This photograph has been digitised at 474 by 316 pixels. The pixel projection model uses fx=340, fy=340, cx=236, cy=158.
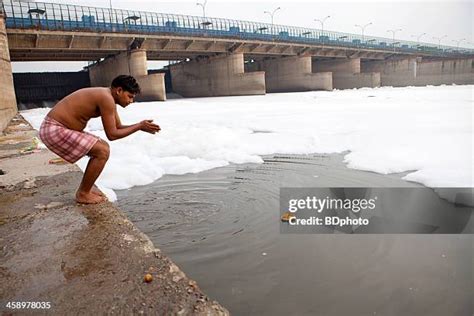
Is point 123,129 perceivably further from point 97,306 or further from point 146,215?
point 97,306

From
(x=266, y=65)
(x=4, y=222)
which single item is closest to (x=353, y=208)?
(x=4, y=222)

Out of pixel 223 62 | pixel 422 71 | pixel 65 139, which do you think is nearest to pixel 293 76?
pixel 223 62

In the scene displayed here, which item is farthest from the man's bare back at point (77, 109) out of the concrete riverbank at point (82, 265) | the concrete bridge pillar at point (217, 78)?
the concrete bridge pillar at point (217, 78)

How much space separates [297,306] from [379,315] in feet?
1.31

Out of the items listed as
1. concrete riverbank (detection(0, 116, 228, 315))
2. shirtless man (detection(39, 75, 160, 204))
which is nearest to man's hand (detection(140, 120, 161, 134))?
shirtless man (detection(39, 75, 160, 204))

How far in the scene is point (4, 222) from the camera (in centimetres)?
250

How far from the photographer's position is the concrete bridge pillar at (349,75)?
43031 millimetres

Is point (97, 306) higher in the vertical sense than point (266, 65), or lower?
lower

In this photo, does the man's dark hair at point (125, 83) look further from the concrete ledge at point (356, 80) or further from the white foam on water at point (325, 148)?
the concrete ledge at point (356, 80)

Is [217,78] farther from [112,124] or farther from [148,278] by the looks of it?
[148,278]

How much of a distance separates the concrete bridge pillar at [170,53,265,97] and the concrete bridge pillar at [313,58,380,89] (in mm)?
18211

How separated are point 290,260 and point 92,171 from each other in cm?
177

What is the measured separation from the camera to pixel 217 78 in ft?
108

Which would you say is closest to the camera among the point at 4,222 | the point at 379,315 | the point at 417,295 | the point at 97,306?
the point at 97,306
